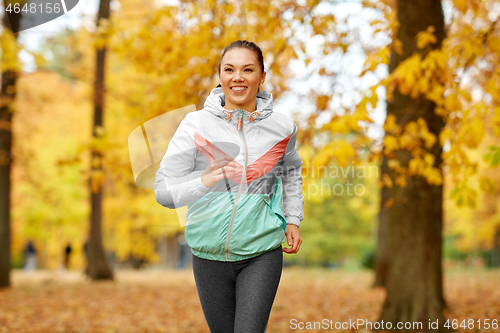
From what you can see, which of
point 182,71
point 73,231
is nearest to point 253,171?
point 182,71

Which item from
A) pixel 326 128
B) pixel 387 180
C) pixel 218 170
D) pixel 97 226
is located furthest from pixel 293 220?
pixel 97 226

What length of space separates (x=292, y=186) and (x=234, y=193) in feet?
1.14

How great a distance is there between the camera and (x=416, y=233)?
5672 mm

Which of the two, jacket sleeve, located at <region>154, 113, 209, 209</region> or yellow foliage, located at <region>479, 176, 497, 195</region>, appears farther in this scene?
yellow foliage, located at <region>479, 176, 497, 195</region>

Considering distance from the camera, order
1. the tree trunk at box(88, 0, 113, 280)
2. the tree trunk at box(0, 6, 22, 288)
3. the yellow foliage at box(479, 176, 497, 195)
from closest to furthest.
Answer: the yellow foliage at box(479, 176, 497, 195) → the tree trunk at box(0, 6, 22, 288) → the tree trunk at box(88, 0, 113, 280)

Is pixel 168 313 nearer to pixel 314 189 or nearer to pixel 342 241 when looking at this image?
pixel 314 189

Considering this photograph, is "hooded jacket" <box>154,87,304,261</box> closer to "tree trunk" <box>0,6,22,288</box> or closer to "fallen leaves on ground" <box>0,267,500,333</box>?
"fallen leaves on ground" <box>0,267,500,333</box>

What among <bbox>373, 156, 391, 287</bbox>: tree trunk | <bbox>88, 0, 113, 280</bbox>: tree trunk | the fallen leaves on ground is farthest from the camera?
<bbox>88, 0, 113, 280</bbox>: tree trunk

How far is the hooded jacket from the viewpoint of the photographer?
2000mm

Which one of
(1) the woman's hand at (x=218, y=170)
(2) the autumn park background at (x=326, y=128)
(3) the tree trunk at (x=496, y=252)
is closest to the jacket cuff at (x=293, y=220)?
(1) the woman's hand at (x=218, y=170)

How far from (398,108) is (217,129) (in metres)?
4.34

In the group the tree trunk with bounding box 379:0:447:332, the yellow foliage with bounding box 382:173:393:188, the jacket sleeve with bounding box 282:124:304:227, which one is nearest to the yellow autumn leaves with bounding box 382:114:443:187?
the yellow foliage with bounding box 382:173:393:188

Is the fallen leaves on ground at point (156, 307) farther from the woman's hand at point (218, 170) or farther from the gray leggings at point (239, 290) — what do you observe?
the woman's hand at point (218, 170)

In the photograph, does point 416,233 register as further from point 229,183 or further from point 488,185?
point 229,183
